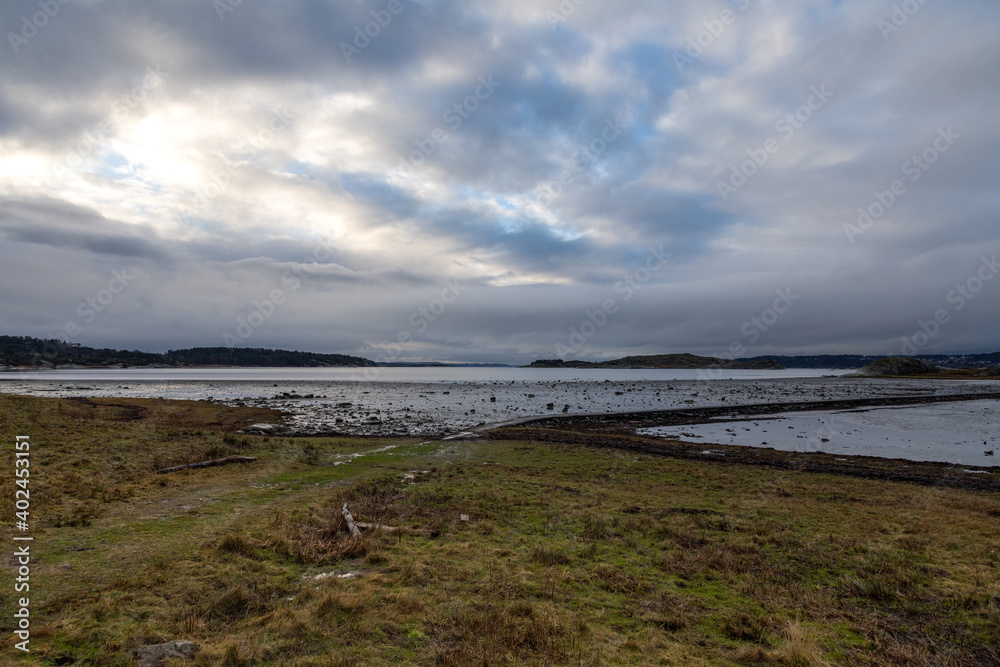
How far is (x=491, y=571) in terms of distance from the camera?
9766mm

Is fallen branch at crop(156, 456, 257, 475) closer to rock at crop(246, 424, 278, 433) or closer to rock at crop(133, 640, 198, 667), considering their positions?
rock at crop(133, 640, 198, 667)

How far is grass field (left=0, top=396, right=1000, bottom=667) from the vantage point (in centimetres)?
689

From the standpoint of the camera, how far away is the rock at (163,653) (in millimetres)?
Result: 6074

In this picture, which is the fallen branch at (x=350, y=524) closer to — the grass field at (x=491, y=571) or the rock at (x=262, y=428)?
the grass field at (x=491, y=571)

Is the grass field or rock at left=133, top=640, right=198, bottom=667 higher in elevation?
rock at left=133, top=640, right=198, bottom=667

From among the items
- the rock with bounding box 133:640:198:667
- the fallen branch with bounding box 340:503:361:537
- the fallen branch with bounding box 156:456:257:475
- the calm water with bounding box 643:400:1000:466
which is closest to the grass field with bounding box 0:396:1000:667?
the rock with bounding box 133:640:198:667

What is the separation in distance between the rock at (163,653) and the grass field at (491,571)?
0.43 feet

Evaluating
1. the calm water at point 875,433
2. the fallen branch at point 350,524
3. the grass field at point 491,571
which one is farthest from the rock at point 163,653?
the calm water at point 875,433

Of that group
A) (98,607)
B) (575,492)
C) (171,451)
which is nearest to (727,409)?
(575,492)

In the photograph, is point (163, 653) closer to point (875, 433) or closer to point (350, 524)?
point (350, 524)

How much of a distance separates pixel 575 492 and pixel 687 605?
9.74 m

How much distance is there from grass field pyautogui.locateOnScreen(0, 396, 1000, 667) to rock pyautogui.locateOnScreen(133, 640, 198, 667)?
0.43 ft

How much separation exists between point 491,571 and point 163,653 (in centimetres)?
572

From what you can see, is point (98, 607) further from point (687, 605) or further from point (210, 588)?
point (687, 605)
